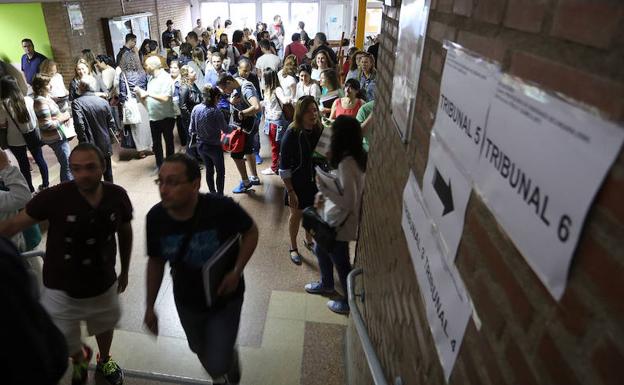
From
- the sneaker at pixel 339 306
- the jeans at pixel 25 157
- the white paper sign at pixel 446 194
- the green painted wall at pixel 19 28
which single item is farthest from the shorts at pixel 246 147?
the green painted wall at pixel 19 28

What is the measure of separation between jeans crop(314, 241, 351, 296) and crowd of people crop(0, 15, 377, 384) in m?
0.01

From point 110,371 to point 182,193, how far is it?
1.69 metres

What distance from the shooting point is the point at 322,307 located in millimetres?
4129

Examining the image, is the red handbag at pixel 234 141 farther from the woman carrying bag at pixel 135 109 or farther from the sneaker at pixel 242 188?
the woman carrying bag at pixel 135 109

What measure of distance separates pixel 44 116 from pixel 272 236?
3347 mm

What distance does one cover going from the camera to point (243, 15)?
18.8 metres

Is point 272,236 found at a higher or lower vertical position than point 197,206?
lower

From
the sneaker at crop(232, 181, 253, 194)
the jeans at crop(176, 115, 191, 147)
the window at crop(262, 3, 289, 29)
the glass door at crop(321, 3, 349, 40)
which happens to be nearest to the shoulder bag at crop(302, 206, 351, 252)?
the sneaker at crop(232, 181, 253, 194)

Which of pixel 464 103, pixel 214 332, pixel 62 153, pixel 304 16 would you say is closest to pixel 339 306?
pixel 214 332

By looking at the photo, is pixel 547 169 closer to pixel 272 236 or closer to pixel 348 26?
pixel 272 236

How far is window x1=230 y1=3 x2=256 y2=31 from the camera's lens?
18609 mm

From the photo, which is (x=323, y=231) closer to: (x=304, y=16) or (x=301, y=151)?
(x=301, y=151)

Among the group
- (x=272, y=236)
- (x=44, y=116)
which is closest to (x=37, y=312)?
(x=272, y=236)

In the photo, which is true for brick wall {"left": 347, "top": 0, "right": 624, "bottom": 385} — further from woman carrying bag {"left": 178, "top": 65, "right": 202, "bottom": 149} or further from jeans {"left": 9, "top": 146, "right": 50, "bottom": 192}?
jeans {"left": 9, "top": 146, "right": 50, "bottom": 192}
